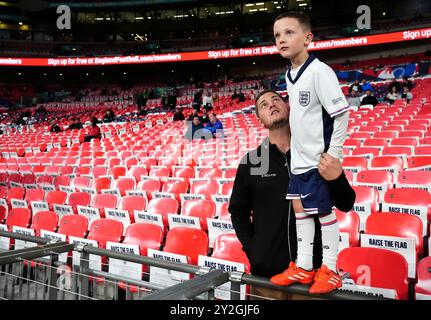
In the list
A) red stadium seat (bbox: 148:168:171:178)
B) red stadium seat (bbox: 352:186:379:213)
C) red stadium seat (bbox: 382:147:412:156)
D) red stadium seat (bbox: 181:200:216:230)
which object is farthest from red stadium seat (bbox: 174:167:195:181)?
red stadium seat (bbox: 382:147:412:156)

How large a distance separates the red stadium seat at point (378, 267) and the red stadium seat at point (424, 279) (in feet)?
0.33

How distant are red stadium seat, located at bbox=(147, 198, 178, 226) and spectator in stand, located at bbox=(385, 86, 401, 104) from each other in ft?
33.8

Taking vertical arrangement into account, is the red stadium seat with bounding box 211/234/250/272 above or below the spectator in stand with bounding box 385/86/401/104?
below

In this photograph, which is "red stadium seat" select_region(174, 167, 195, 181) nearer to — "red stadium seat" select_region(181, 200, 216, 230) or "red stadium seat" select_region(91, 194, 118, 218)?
"red stadium seat" select_region(91, 194, 118, 218)

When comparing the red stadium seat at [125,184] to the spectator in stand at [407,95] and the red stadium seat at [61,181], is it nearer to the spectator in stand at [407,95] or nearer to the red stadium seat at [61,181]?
the red stadium seat at [61,181]

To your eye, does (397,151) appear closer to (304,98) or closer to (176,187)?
(176,187)

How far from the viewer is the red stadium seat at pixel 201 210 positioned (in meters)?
4.08

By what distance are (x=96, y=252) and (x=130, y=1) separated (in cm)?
2990

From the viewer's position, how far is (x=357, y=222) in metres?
3.14

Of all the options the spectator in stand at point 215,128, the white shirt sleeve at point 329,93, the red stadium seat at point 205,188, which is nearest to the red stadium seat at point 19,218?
the red stadium seat at point 205,188

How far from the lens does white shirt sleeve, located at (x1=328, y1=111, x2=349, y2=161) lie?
4.52ft

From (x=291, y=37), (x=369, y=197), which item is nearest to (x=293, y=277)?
(x=291, y=37)

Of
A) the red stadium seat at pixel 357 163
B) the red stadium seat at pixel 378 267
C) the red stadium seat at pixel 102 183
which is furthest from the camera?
the red stadium seat at pixel 102 183
